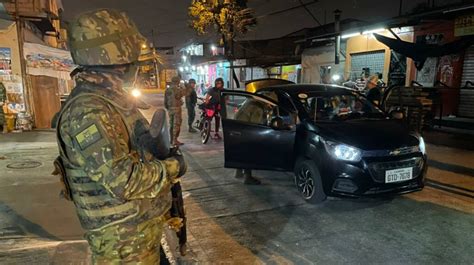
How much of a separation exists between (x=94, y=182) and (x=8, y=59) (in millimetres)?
10539

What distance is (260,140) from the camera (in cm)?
499

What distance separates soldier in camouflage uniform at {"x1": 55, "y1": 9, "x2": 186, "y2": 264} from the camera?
4.74ft

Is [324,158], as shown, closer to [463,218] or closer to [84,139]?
[463,218]

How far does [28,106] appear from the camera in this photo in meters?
10.3

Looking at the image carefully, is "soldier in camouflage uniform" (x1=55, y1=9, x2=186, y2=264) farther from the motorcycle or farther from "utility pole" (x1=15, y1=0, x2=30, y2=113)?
"utility pole" (x1=15, y1=0, x2=30, y2=113)

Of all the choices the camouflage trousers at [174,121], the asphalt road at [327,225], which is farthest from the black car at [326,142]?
the camouflage trousers at [174,121]

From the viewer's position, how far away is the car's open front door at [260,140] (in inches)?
191

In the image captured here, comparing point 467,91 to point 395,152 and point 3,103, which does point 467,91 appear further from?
point 3,103

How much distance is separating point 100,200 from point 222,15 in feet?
52.1

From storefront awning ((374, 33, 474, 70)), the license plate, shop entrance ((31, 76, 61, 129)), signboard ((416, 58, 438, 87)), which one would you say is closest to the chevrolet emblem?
the license plate

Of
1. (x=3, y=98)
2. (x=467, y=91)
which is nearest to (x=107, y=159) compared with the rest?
(x=3, y=98)

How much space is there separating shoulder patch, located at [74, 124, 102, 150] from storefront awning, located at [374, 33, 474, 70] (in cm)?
1108

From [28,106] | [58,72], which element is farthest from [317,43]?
[28,106]

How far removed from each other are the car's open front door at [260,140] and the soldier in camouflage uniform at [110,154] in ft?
10.5
